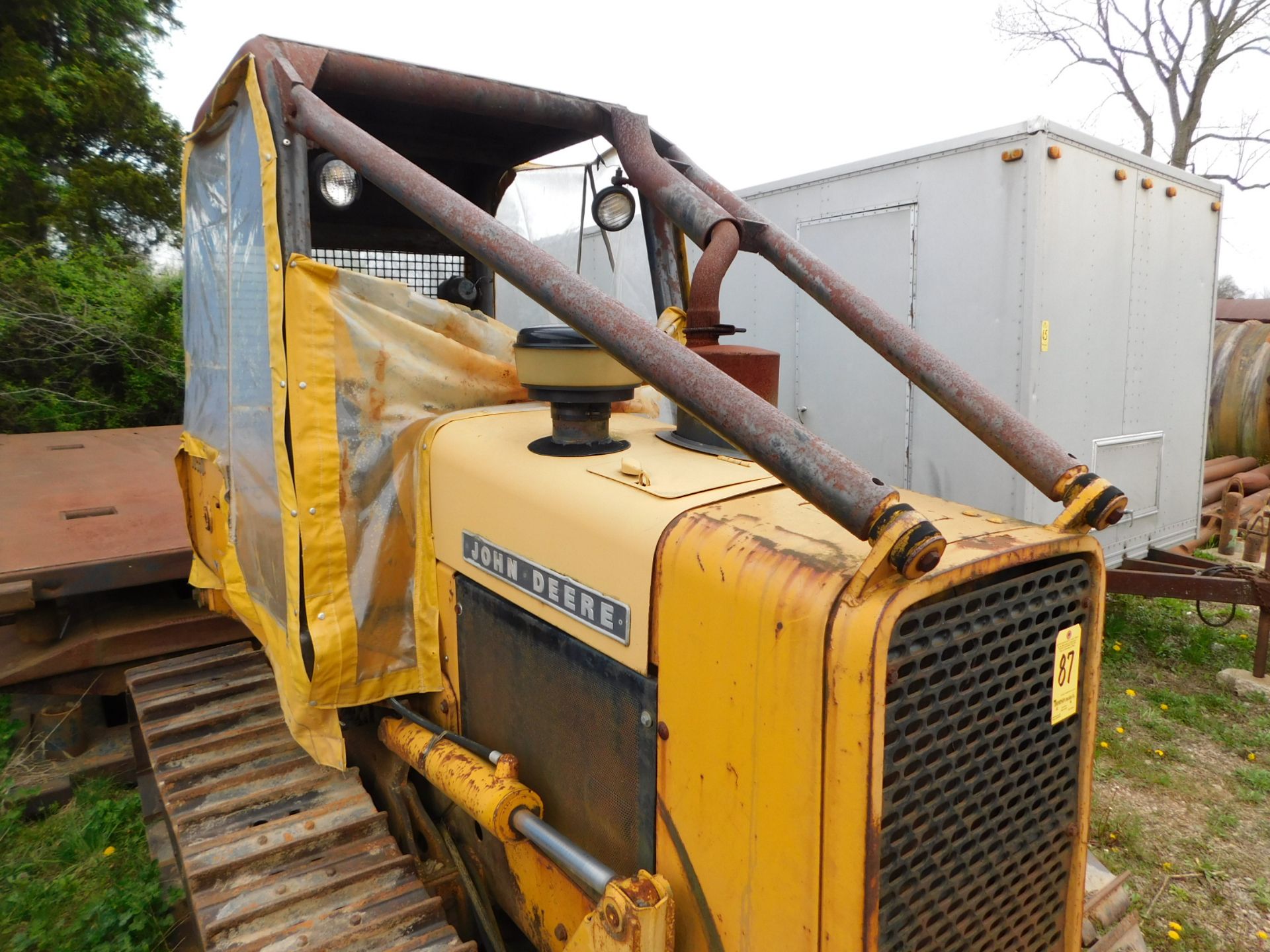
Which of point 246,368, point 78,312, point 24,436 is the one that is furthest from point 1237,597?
point 78,312

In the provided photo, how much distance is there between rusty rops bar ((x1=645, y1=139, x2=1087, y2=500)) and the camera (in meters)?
1.70

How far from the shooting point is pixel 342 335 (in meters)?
2.10

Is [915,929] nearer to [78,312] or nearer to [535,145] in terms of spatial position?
[535,145]

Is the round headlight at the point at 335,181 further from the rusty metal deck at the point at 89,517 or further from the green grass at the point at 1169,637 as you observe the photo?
the green grass at the point at 1169,637

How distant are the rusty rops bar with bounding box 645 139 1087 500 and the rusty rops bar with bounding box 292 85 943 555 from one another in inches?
23.0

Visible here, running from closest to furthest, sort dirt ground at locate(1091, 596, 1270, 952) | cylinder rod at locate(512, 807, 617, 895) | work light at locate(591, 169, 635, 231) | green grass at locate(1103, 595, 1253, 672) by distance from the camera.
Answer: cylinder rod at locate(512, 807, 617, 895)
work light at locate(591, 169, 635, 231)
dirt ground at locate(1091, 596, 1270, 952)
green grass at locate(1103, 595, 1253, 672)

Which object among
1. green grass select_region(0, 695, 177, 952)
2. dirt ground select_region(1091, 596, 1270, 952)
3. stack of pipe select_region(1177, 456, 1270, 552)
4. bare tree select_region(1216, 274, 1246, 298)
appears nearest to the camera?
green grass select_region(0, 695, 177, 952)

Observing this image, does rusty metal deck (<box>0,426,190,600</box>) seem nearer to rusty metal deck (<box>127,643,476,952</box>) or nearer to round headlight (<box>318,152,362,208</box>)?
rusty metal deck (<box>127,643,476,952</box>)

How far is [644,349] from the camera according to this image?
141 cm

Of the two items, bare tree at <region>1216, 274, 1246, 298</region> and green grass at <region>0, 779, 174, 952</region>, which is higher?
bare tree at <region>1216, 274, 1246, 298</region>

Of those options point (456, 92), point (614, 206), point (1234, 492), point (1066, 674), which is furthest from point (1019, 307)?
point (1234, 492)

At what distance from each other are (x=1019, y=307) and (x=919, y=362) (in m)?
2.92

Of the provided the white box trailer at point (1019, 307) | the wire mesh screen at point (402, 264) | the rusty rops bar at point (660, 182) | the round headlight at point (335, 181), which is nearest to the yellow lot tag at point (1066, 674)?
the rusty rops bar at point (660, 182)

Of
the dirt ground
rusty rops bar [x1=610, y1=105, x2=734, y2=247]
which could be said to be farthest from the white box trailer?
rusty rops bar [x1=610, y1=105, x2=734, y2=247]
